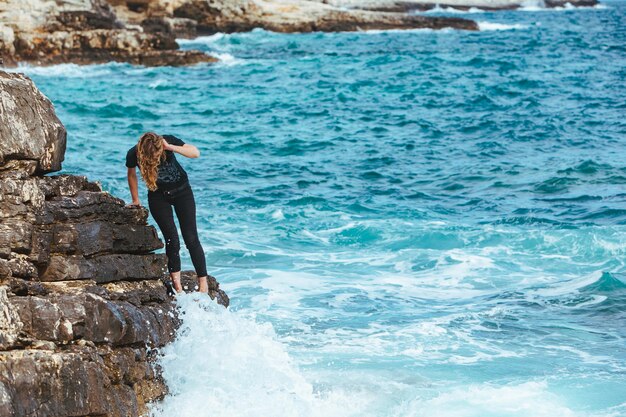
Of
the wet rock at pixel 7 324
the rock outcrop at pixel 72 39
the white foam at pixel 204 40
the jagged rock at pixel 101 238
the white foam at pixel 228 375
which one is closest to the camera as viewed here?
the wet rock at pixel 7 324

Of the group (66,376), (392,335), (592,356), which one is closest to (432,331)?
(392,335)

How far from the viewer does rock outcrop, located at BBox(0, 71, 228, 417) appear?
234 inches

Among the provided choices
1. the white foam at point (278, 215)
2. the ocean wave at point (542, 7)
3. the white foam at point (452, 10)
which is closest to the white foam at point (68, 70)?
the white foam at point (278, 215)

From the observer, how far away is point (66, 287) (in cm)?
687

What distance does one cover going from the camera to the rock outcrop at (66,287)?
5.93 metres

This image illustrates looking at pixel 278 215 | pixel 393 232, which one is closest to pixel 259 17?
pixel 278 215

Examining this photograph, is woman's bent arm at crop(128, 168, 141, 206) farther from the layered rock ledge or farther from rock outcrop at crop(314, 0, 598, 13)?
rock outcrop at crop(314, 0, 598, 13)

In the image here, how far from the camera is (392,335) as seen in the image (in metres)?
10.1

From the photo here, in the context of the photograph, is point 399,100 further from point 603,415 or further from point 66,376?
point 66,376

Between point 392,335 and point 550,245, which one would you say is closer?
point 392,335

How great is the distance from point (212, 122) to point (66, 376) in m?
19.4

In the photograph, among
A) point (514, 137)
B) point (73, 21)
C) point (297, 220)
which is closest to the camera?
point (297, 220)

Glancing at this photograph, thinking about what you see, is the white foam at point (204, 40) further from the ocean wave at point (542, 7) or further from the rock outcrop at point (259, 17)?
the ocean wave at point (542, 7)

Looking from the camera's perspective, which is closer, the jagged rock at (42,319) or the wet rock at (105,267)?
the jagged rock at (42,319)
